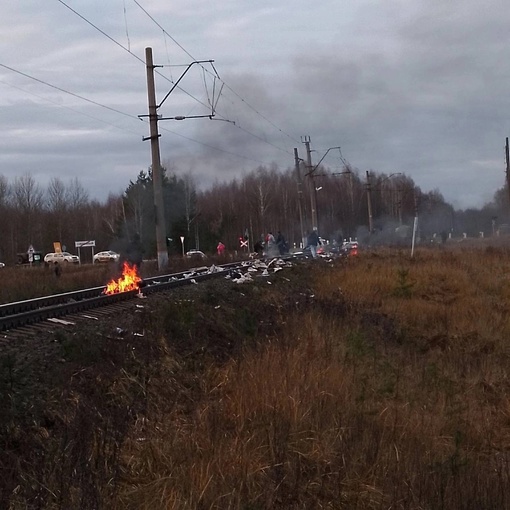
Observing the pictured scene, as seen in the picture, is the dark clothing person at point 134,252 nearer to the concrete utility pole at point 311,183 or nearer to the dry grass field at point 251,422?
the dry grass field at point 251,422

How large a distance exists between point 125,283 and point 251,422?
13665 millimetres

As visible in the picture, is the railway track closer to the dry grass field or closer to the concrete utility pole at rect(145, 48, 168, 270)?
the dry grass field

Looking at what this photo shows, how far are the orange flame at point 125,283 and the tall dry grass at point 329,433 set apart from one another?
5.80m

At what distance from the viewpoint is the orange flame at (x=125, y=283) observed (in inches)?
774

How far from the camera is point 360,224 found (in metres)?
113

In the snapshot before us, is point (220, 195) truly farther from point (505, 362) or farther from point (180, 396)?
point (180, 396)

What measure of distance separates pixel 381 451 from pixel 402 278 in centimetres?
1869

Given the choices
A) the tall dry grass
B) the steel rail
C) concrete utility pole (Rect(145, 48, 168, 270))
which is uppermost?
concrete utility pole (Rect(145, 48, 168, 270))

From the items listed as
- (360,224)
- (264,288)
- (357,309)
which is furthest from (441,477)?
(360,224)

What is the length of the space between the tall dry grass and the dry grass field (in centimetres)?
2

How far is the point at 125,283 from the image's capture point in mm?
20844

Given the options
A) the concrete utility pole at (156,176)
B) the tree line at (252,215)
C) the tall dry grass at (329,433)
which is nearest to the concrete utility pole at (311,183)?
the tree line at (252,215)

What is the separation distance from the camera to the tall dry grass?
20.4ft

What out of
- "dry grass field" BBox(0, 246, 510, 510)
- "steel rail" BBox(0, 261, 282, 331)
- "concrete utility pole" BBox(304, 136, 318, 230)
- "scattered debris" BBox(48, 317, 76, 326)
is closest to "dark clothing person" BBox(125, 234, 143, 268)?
"steel rail" BBox(0, 261, 282, 331)
